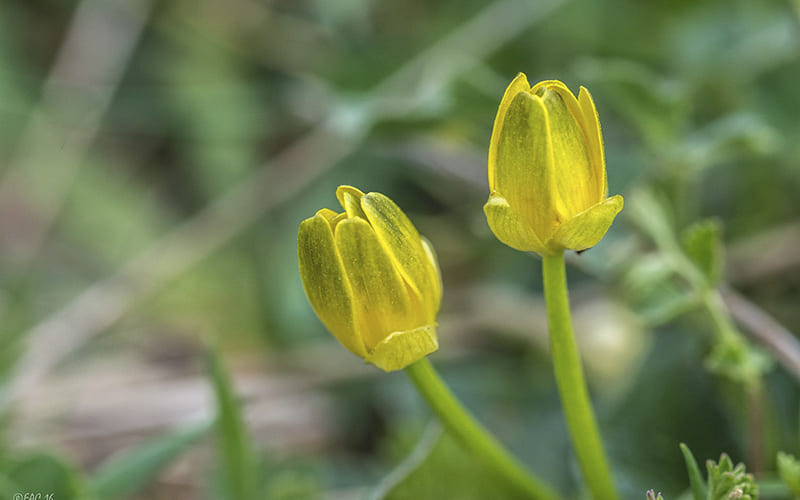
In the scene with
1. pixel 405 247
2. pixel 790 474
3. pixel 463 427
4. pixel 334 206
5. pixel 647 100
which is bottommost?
pixel 790 474

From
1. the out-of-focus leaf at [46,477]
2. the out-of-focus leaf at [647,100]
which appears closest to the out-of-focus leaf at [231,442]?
the out-of-focus leaf at [46,477]

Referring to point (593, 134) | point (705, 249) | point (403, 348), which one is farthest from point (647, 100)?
point (403, 348)

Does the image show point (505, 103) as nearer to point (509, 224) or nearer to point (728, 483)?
point (509, 224)

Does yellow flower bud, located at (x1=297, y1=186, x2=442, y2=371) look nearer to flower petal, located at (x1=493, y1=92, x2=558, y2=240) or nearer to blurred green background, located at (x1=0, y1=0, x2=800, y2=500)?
flower petal, located at (x1=493, y1=92, x2=558, y2=240)

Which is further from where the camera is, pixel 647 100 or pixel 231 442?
pixel 647 100

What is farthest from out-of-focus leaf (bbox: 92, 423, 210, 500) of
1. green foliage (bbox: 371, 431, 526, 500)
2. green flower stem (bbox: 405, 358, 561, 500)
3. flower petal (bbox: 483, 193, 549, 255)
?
flower petal (bbox: 483, 193, 549, 255)

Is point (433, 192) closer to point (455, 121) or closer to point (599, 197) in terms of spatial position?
point (455, 121)

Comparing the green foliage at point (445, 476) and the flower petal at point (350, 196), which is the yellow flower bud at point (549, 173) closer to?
the flower petal at point (350, 196)

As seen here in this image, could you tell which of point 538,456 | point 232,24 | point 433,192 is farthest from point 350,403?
point 232,24
